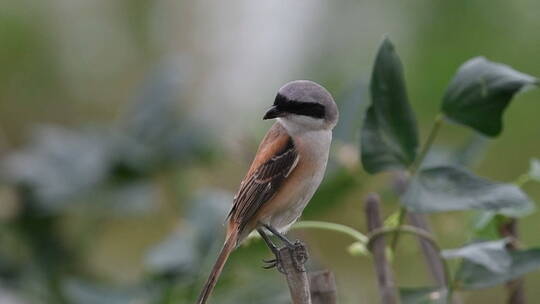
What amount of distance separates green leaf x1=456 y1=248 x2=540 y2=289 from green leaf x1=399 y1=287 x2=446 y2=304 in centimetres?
5

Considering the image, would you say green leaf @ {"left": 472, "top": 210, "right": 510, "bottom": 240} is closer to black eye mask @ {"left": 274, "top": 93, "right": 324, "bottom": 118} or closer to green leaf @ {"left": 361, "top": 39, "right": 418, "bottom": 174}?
green leaf @ {"left": 361, "top": 39, "right": 418, "bottom": 174}

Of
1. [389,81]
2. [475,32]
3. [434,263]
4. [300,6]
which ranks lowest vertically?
[434,263]

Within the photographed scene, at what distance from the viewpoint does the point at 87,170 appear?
11.2 feet

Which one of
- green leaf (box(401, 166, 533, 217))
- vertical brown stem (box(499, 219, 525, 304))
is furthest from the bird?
vertical brown stem (box(499, 219, 525, 304))

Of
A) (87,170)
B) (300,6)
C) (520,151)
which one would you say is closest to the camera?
(87,170)

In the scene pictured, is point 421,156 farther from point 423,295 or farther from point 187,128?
point 187,128

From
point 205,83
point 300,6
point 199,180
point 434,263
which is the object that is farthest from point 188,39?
point 434,263

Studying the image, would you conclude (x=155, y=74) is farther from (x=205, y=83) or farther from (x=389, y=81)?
(x=389, y=81)

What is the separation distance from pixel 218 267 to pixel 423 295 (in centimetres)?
44

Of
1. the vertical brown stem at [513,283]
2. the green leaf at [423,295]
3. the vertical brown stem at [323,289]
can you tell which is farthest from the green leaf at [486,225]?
the vertical brown stem at [323,289]

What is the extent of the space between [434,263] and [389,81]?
54cm

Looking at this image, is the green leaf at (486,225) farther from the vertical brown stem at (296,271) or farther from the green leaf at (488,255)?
the vertical brown stem at (296,271)

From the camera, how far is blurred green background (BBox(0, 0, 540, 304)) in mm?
2801

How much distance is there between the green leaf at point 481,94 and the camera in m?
1.80
